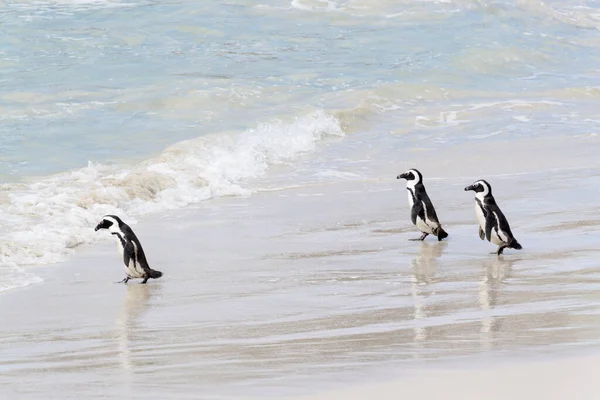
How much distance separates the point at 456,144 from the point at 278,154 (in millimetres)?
2391

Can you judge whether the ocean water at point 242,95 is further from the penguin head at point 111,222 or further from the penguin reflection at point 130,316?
the penguin reflection at point 130,316

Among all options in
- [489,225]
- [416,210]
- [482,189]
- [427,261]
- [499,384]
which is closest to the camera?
[499,384]

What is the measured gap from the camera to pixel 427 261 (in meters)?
8.12

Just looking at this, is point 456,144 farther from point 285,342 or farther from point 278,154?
point 285,342

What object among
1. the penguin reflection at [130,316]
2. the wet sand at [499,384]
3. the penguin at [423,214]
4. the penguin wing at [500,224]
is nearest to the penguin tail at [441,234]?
the penguin at [423,214]

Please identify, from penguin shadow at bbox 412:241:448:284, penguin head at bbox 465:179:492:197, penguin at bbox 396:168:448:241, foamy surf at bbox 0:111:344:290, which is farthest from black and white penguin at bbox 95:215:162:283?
penguin head at bbox 465:179:492:197

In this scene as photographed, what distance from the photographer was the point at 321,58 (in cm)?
2388

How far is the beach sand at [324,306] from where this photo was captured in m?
4.60

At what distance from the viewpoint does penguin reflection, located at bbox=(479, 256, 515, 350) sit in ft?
17.7

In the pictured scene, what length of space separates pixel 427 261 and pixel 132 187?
4710 mm

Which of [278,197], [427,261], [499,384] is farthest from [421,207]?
[499,384]

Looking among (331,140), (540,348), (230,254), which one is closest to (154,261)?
(230,254)

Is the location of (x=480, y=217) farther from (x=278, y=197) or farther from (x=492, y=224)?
(x=278, y=197)

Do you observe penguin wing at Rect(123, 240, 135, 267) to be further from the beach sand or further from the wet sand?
the wet sand
